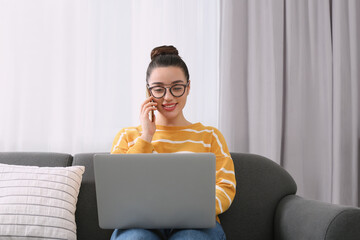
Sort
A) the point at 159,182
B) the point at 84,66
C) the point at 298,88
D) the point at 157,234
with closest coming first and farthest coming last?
1. the point at 159,182
2. the point at 157,234
3. the point at 84,66
4. the point at 298,88

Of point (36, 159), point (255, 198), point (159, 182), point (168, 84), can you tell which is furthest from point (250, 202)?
point (36, 159)

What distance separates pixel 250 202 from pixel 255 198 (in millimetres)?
28

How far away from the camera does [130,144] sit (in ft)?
5.52

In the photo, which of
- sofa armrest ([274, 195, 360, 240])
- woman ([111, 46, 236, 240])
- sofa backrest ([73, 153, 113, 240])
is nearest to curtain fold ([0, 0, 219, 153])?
sofa backrest ([73, 153, 113, 240])

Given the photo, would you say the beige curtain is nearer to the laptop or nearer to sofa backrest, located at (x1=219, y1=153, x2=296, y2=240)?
sofa backrest, located at (x1=219, y1=153, x2=296, y2=240)

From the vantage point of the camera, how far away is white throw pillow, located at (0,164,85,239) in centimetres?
→ 151

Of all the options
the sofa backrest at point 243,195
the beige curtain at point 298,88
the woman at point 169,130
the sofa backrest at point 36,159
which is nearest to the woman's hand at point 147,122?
the woman at point 169,130

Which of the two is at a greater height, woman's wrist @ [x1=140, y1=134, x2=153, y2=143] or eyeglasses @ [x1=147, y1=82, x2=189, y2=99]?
eyeglasses @ [x1=147, y1=82, x2=189, y2=99]

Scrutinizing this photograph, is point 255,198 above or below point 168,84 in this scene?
below

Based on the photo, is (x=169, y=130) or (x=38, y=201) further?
(x=169, y=130)

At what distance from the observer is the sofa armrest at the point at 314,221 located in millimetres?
1342

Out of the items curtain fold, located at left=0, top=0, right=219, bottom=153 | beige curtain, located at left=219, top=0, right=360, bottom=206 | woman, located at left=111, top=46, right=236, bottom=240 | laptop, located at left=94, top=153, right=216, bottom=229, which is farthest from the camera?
beige curtain, located at left=219, top=0, right=360, bottom=206

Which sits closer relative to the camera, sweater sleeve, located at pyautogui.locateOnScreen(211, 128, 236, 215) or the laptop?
the laptop

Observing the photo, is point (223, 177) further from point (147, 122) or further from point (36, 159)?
point (36, 159)
